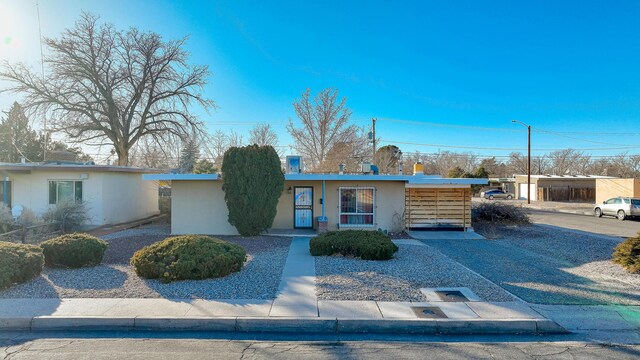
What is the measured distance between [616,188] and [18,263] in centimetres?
4586

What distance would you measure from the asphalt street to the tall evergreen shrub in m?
8.13

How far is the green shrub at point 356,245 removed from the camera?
8953 mm

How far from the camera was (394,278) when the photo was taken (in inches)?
287

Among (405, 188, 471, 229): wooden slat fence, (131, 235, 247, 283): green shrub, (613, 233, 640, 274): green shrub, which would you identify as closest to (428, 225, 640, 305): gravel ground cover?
(613, 233, 640, 274): green shrub

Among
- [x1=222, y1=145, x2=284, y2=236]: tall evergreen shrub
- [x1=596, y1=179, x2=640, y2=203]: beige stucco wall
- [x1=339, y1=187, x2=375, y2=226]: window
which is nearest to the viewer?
[x1=222, y1=145, x2=284, y2=236]: tall evergreen shrub

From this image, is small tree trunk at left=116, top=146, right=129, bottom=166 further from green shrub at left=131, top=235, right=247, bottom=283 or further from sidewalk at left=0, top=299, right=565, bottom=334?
sidewalk at left=0, top=299, right=565, bottom=334

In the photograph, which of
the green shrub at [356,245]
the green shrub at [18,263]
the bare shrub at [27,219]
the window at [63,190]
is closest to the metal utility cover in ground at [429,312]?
the green shrub at [356,245]

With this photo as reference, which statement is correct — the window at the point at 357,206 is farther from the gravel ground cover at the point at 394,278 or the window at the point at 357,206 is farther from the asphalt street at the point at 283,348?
the asphalt street at the point at 283,348

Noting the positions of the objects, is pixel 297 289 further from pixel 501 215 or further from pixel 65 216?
pixel 501 215

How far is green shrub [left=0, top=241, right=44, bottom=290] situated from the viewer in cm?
633

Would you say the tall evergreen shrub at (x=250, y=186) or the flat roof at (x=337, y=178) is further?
the flat roof at (x=337, y=178)

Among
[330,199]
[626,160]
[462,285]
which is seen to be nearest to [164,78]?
[330,199]

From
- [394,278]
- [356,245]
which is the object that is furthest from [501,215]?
[394,278]

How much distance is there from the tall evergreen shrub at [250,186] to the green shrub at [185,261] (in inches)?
199
